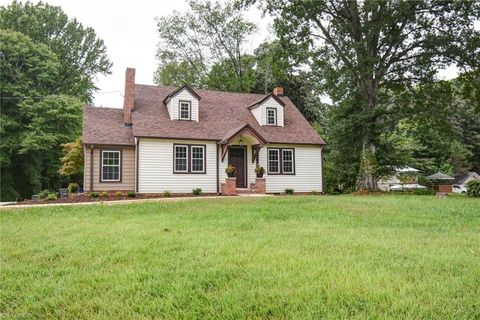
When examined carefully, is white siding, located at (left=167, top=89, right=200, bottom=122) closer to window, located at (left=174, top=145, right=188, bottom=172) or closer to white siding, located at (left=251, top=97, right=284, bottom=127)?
window, located at (left=174, top=145, right=188, bottom=172)

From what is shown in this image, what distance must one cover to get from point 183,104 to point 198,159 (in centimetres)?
312

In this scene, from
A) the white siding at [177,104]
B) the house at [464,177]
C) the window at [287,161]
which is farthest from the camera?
the house at [464,177]

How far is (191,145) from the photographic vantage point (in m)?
19.6

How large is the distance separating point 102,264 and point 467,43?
800 inches

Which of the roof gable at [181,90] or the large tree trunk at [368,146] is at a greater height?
the roof gable at [181,90]

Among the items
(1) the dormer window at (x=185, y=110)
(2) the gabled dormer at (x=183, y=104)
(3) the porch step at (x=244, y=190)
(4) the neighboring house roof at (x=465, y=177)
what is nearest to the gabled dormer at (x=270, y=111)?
(2) the gabled dormer at (x=183, y=104)

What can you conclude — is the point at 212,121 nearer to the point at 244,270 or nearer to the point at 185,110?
the point at 185,110

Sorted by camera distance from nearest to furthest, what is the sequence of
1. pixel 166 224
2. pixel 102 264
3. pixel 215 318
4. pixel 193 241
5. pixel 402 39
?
pixel 215 318, pixel 102 264, pixel 193 241, pixel 166 224, pixel 402 39

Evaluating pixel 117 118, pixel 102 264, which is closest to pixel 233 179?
pixel 117 118

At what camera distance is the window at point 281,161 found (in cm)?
2111

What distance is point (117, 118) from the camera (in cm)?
2056

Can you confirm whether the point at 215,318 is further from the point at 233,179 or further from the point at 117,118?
the point at 117,118

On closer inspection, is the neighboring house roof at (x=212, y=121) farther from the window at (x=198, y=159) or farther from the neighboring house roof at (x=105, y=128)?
the neighboring house roof at (x=105, y=128)

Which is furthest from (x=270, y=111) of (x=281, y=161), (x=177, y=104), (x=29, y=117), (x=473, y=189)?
(x=29, y=117)
